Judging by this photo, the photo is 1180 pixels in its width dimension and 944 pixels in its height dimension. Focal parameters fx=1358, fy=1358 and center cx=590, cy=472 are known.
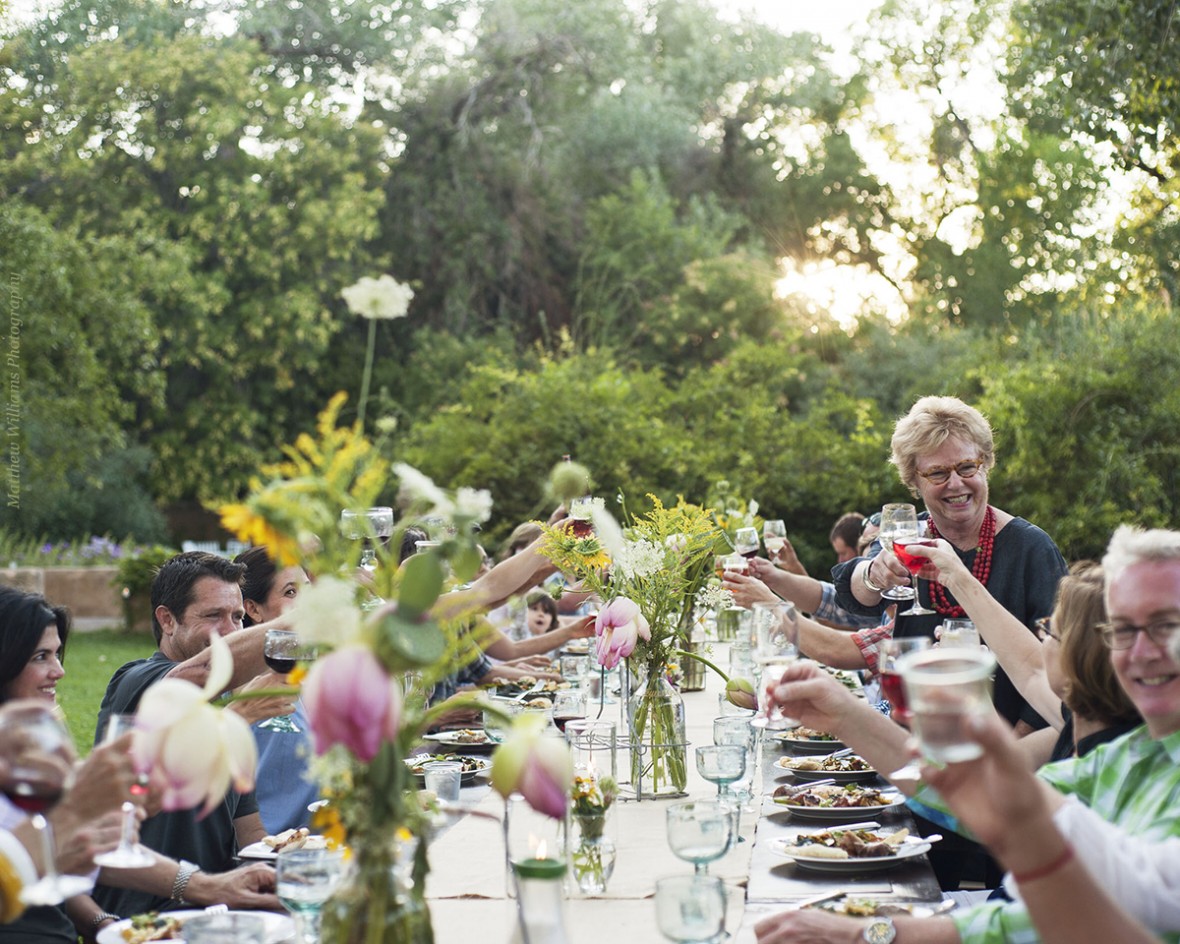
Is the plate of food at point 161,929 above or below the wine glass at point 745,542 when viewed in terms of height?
below

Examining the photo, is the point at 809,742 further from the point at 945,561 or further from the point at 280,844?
the point at 280,844

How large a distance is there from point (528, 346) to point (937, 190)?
278 inches

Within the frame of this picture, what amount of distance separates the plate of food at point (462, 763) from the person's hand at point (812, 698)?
1112 mm

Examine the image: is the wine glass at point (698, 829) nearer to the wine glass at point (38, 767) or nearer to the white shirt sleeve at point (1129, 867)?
the white shirt sleeve at point (1129, 867)

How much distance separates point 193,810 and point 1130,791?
1817 millimetres

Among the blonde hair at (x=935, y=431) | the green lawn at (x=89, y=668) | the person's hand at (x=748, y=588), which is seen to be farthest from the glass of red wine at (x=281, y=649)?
the green lawn at (x=89, y=668)

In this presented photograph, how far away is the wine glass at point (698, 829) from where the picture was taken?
7.04ft

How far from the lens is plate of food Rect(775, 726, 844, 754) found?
3.62m

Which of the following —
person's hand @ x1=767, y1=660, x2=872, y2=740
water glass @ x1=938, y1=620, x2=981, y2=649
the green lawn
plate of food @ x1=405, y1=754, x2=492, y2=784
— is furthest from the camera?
the green lawn

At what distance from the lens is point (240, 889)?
2.43 meters

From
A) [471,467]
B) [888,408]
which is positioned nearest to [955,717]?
[471,467]

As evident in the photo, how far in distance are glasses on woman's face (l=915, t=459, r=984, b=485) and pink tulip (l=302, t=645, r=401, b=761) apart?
2680 mm

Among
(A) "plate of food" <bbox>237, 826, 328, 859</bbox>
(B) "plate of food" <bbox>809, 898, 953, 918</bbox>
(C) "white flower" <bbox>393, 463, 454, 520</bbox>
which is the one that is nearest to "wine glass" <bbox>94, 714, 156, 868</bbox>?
(C) "white flower" <bbox>393, 463, 454, 520</bbox>

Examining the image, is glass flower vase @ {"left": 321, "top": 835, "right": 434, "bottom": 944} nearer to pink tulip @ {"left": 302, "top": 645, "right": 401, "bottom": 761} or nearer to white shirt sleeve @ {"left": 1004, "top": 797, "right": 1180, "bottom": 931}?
pink tulip @ {"left": 302, "top": 645, "right": 401, "bottom": 761}
